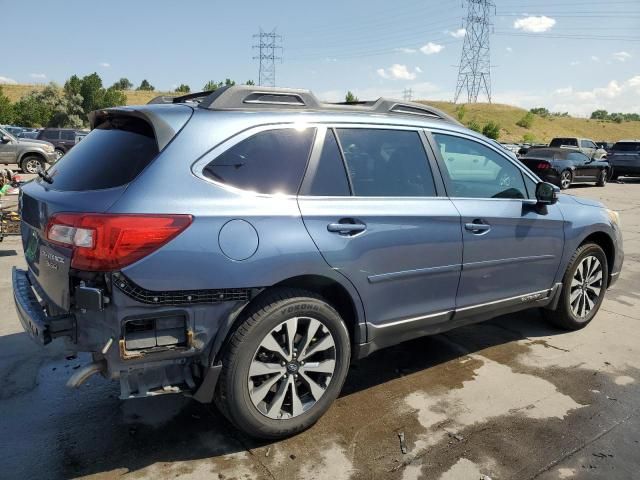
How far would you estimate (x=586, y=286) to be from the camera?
482cm

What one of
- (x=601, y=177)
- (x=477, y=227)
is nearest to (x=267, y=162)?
(x=477, y=227)

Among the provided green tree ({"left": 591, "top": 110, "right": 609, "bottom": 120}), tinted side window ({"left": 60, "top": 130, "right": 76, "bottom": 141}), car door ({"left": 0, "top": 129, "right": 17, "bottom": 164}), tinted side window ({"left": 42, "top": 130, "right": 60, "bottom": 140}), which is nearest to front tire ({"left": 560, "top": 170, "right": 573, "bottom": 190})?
car door ({"left": 0, "top": 129, "right": 17, "bottom": 164})

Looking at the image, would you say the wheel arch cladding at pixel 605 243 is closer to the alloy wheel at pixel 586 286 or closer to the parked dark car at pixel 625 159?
the alloy wheel at pixel 586 286

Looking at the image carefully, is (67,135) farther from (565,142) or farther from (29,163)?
(565,142)

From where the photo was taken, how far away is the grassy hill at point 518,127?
277 ft

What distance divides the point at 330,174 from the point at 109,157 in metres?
1.22

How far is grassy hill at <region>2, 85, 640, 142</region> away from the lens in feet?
277

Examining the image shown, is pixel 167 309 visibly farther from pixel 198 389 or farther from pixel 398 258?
pixel 398 258

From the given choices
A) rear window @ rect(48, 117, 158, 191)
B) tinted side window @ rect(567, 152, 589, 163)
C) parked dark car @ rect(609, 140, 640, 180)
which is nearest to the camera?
rear window @ rect(48, 117, 158, 191)

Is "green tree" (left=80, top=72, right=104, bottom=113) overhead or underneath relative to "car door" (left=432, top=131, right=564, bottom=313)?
overhead

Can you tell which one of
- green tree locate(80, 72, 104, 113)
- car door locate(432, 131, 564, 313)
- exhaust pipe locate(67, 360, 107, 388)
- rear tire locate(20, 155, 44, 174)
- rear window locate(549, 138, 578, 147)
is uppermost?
green tree locate(80, 72, 104, 113)

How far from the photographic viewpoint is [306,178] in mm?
2959

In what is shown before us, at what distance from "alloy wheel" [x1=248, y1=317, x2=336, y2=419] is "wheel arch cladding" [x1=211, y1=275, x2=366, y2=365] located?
183 mm

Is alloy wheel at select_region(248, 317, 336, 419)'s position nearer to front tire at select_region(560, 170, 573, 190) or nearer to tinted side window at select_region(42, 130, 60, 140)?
front tire at select_region(560, 170, 573, 190)
